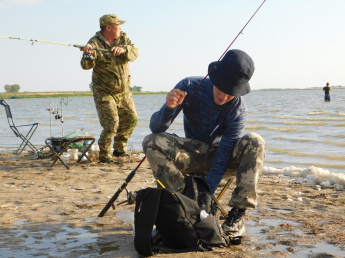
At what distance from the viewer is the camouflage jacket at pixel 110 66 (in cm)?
798

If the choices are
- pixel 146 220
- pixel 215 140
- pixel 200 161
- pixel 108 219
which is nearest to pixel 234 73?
pixel 215 140

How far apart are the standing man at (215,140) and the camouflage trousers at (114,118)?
3810mm

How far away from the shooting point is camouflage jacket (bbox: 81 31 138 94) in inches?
314

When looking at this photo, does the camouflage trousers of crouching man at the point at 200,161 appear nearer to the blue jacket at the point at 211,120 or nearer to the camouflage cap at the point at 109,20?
the blue jacket at the point at 211,120

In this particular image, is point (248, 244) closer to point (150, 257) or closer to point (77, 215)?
point (150, 257)

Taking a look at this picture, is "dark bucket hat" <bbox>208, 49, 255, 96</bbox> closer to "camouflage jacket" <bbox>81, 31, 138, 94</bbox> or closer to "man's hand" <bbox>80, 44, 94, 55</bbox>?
"man's hand" <bbox>80, 44, 94, 55</bbox>

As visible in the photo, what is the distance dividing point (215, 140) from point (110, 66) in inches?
161

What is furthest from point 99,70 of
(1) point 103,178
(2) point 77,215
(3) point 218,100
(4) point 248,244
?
(4) point 248,244

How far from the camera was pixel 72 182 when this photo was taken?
6688 millimetres

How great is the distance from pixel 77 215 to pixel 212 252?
1683mm

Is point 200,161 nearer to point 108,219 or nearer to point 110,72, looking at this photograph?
point 108,219

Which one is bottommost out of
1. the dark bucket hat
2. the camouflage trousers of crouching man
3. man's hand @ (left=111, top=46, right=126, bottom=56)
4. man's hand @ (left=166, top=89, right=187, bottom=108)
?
the camouflage trousers of crouching man

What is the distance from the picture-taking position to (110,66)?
8.02 metres

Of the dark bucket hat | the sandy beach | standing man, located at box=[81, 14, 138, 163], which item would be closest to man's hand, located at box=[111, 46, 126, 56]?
standing man, located at box=[81, 14, 138, 163]
